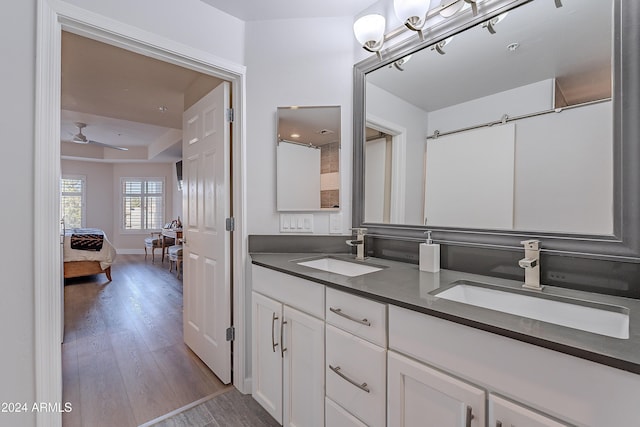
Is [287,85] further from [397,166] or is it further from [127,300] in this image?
[127,300]

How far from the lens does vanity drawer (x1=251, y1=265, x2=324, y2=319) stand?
131 centimetres

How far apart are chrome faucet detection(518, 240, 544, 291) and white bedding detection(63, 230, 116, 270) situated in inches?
219

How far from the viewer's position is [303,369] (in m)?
1.37

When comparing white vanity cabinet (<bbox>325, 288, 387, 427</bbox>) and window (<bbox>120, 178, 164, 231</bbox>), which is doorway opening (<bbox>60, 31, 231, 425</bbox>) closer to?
white vanity cabinet (<bbox>325, 288, 387, 427</bbox>)

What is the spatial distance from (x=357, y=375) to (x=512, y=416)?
1.72 feet

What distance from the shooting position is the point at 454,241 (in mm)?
1415

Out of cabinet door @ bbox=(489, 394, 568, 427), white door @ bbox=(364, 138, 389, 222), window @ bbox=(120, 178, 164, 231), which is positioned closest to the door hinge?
white door @ bbox=(364, 138, 389, 222)

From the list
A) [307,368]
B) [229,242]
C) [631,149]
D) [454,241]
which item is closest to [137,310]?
[229,242]

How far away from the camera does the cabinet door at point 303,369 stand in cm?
129

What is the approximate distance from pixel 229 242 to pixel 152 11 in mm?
1383

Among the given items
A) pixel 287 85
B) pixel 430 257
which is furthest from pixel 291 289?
pixel 287 85

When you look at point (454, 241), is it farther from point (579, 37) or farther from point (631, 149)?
point (579, 37)

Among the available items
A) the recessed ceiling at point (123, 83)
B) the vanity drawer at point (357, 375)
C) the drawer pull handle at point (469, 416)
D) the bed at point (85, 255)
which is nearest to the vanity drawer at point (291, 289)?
the vanity drawer at point (357, 375)

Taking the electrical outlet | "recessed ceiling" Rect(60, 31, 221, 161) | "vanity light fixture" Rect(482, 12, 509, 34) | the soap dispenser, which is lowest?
the soap dispenser
